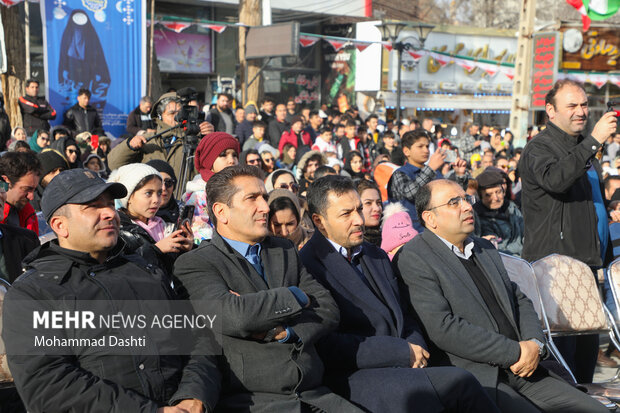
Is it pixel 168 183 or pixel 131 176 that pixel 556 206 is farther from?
pixel 131 176

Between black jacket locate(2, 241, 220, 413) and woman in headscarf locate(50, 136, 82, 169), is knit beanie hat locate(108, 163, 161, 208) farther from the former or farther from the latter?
woman in headscarf locate(50, 136, 82, 169)

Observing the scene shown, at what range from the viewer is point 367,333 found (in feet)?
10.8

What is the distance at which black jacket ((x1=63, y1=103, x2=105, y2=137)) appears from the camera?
10508 mm

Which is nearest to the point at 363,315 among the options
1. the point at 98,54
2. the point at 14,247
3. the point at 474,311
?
the point at 474,311

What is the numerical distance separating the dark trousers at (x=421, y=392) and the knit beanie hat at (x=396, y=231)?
1661 millimetres

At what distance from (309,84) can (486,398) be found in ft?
64.2

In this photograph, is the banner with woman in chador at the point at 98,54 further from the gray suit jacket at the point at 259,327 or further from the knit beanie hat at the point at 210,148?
the gray suit jacket at the point at 259,327

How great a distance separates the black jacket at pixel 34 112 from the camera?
9.79 meters

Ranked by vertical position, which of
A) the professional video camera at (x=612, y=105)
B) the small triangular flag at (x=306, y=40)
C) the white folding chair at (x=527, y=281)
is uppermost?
the small triangular flag at (x=306, y=40)

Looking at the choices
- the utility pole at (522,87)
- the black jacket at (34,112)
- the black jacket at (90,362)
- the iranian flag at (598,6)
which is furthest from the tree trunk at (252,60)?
the black jacket at (90,362)

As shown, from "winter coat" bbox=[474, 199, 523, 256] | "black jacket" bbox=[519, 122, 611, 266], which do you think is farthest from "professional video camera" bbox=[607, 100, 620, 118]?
"winter coat" bbox=[474, 199, 523, 256]

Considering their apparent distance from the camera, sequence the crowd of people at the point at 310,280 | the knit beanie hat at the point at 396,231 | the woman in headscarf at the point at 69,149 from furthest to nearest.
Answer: the woman in headscarf at the point at 69,149
the knit beanie hat at the point at 396,231
the crowd of people at the point at 310,280

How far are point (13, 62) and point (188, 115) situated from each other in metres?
6.63

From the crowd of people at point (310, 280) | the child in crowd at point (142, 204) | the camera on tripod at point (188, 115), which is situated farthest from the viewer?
the camera on tripod at point (188, 115)
